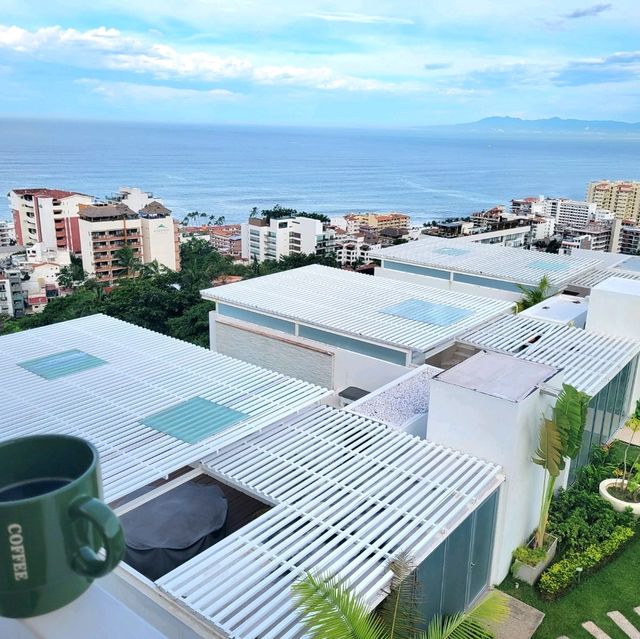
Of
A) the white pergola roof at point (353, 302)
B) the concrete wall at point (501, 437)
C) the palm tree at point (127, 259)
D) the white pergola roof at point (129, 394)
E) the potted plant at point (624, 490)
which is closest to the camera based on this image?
the white pergola roof at point (129, 394)

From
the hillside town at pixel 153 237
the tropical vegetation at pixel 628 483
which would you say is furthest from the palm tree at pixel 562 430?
the hillside town at pixel 153 237

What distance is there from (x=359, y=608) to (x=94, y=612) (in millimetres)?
3338

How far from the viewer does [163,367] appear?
11.3 meters

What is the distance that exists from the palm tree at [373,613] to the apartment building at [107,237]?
59.3m

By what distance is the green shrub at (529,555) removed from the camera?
30.1 feet

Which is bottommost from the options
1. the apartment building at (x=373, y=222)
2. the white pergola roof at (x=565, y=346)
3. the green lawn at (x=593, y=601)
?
the apartment building at (x=373, y=222)

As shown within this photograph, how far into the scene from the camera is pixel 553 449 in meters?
8.64

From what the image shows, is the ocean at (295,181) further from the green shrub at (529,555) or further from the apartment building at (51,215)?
the green shrub at (529,555)

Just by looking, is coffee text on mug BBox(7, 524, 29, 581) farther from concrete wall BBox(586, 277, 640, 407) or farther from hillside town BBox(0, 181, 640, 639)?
concrete wall BBox(586, 277, 640, 407)

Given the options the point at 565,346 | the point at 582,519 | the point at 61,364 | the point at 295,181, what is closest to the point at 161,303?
the point at 61,364

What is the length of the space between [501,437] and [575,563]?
2.49 meters

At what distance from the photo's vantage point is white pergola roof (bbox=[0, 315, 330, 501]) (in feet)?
26.5

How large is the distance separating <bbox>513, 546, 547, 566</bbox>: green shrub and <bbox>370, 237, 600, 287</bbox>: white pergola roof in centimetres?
1209

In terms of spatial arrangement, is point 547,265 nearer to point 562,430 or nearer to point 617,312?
point 617,312
